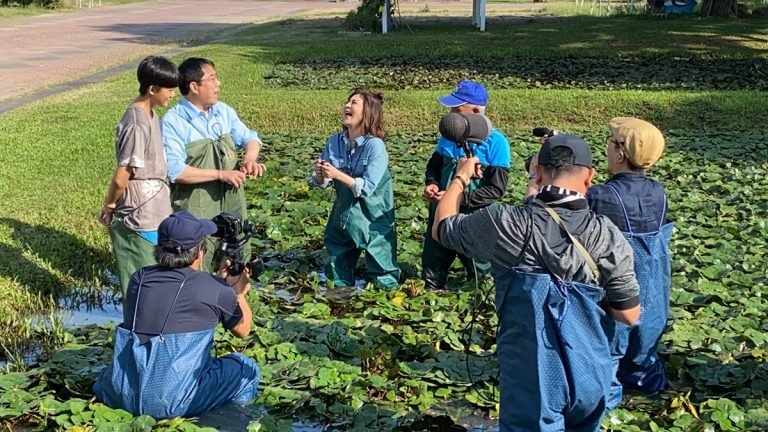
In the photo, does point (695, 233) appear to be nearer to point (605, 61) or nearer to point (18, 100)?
point (18, 100)

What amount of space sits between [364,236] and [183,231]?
2399 millimetres

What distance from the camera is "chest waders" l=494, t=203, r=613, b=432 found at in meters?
3.50

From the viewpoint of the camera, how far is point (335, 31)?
30250 millimetres

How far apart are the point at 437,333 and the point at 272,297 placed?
1415 mm

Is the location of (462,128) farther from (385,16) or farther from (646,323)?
(385,16)

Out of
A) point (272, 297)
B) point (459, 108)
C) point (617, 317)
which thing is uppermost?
point (459, 108)

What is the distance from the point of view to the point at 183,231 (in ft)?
13.7

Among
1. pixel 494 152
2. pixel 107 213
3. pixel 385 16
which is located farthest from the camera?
pixel 385 16

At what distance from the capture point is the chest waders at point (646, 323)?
445 centimetres

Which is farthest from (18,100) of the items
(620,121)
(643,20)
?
(643,20)

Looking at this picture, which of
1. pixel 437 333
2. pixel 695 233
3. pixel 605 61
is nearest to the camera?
pixel 437 333

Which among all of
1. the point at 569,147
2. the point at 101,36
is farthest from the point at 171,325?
the point at 101,36

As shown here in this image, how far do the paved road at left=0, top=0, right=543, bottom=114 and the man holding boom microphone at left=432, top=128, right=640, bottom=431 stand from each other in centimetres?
1312

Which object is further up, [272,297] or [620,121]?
[620,121]
